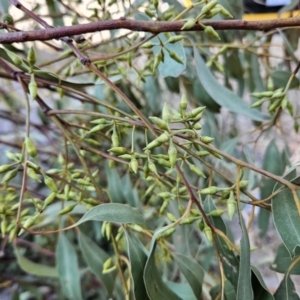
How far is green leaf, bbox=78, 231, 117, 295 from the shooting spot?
546 mm

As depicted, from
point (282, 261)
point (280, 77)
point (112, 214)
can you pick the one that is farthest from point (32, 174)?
point (280, 77)

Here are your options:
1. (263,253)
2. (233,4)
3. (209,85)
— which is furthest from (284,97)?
(263,253)

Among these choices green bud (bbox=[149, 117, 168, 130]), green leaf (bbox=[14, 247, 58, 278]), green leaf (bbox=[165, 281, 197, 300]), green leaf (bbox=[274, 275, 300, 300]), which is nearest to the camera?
green bud (bbox=[149, 117, 168, 130])

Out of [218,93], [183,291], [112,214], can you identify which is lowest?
[183,291]

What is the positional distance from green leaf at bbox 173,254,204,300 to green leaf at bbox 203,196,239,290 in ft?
0.13

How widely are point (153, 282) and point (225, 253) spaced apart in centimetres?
8

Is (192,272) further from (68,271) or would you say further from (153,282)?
(68,271)

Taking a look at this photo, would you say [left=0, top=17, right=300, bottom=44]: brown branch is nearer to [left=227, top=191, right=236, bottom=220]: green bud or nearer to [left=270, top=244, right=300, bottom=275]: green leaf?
[left=227, top=191, right=236, bottom=220]: green bud

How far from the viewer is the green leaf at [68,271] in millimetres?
606

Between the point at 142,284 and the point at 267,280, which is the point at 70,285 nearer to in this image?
the point at 142,284

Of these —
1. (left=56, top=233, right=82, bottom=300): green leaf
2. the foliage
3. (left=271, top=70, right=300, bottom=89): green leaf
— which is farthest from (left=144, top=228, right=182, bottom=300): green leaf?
(left=271, top=70, right=300, bottom=89): green leaf

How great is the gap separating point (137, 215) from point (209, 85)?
18cm

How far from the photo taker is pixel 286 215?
36 cm

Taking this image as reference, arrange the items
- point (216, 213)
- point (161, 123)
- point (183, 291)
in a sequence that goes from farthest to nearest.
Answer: point (183, 291)
point (216, 213)
point (161, 123)
